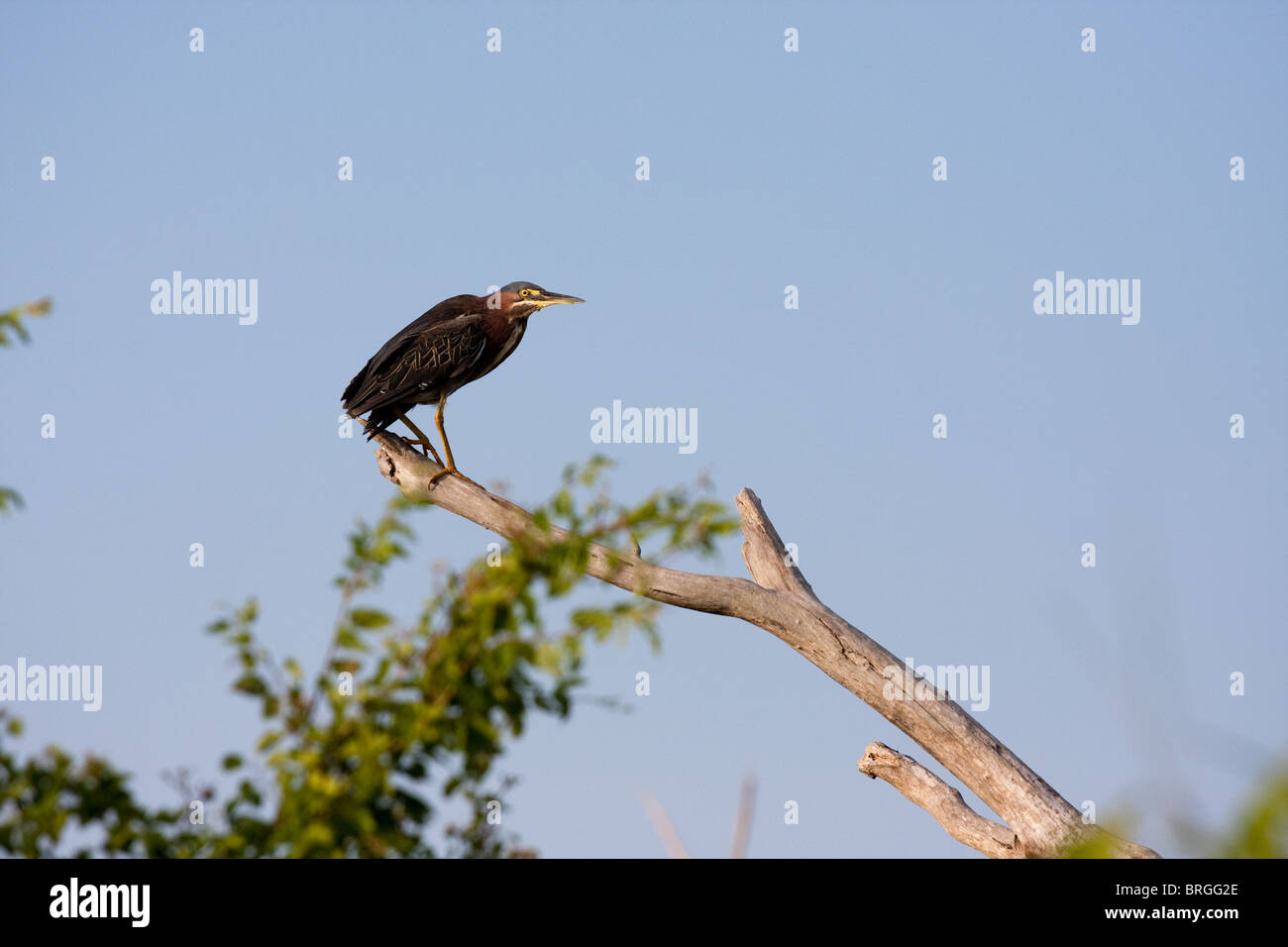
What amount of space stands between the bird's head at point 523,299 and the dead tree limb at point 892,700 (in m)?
1.70

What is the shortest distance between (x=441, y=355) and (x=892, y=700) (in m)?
3.66

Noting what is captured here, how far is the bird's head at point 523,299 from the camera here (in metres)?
8.29

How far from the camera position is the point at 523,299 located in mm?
8305

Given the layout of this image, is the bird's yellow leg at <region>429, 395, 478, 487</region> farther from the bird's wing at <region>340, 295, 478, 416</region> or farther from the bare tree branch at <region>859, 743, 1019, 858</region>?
the bare tree branch at <region>859, 743, 1019, 858</region>

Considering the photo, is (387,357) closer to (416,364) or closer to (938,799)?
(416,364)

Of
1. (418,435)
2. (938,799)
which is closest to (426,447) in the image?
(418,435)

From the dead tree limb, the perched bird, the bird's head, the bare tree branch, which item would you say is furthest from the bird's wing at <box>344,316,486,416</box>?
the bare tree branch
